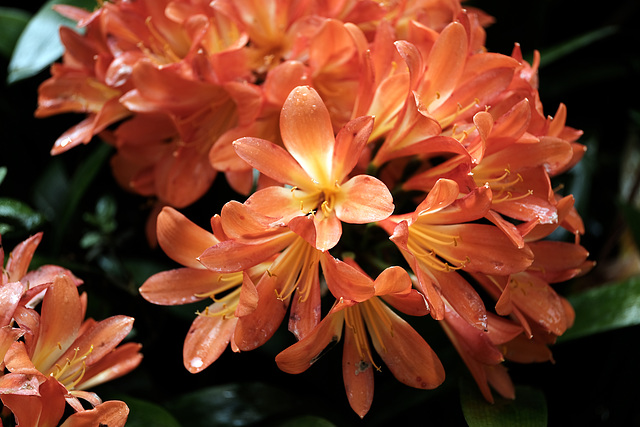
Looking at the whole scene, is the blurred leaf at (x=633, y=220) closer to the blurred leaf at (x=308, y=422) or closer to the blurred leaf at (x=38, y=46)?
the blurred leaf at (x=308, y=422)

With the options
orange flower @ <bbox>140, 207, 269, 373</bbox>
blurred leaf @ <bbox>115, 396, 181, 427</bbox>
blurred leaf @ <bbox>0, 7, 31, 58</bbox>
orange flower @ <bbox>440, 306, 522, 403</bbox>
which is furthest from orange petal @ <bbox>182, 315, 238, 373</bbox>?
blurred leaf @ <bbox>0, 7, 31, 58</bbox>

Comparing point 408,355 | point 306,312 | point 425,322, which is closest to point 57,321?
point 306,312

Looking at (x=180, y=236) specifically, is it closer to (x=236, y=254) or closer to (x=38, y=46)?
(x=236, y=254)

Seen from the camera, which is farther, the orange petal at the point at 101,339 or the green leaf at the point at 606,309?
the green leaf at the point at 606,309

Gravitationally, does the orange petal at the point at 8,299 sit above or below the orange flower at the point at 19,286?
above

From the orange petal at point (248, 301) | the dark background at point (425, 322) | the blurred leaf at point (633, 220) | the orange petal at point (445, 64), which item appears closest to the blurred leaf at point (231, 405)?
the dark background at point (425, 322)
